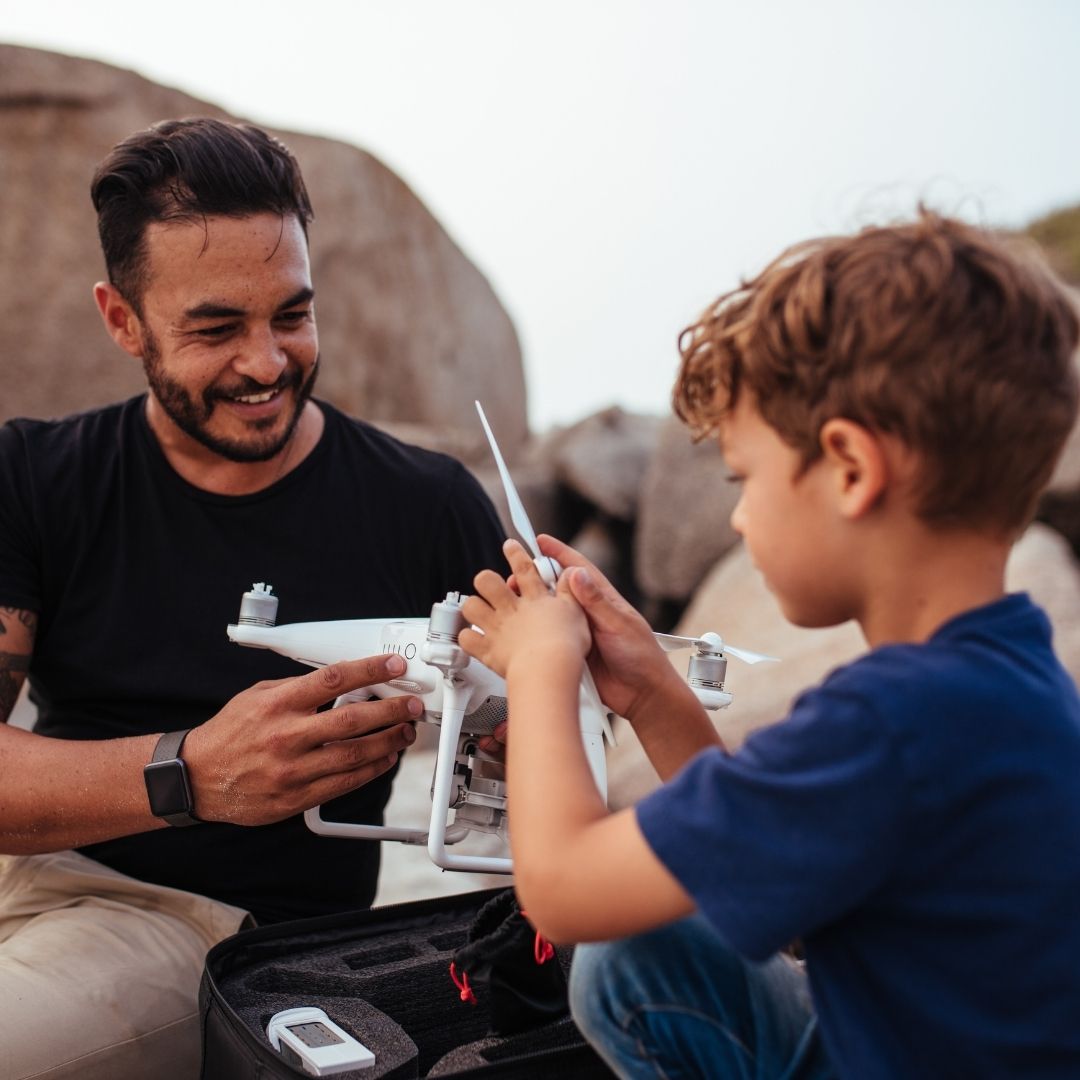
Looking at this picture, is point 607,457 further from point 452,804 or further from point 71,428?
point 452,804

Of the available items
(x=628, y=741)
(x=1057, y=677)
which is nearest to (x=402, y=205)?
(x=628, y=741)

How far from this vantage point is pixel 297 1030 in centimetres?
157

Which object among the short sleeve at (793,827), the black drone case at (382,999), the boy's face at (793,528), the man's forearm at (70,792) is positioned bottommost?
the black drone case at (382,999)

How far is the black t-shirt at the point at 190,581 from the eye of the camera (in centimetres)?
201

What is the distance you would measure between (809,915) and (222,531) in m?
1.34

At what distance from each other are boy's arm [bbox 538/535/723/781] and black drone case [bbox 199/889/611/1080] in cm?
33

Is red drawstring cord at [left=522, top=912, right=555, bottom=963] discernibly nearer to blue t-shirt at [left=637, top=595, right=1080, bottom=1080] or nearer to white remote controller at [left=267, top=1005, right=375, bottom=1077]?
white remote controller at [left=267, top=1005, right=375, bottom=1077]

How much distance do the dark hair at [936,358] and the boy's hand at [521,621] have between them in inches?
12.3

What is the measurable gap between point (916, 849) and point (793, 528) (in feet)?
1.00

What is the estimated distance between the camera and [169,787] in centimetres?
176

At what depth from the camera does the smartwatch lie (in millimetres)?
1752

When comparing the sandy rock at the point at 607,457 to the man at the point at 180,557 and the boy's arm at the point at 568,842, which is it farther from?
the boy's arm at the point at 568,842

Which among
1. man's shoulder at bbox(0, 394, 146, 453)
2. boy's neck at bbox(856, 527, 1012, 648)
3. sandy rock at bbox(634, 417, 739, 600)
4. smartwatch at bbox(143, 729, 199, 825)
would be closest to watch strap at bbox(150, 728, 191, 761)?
smartwatch at bbox(143, 729, 199, 825)

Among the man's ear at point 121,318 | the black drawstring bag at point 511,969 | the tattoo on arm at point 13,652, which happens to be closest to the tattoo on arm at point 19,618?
the tattoo on arm at point 13,652
